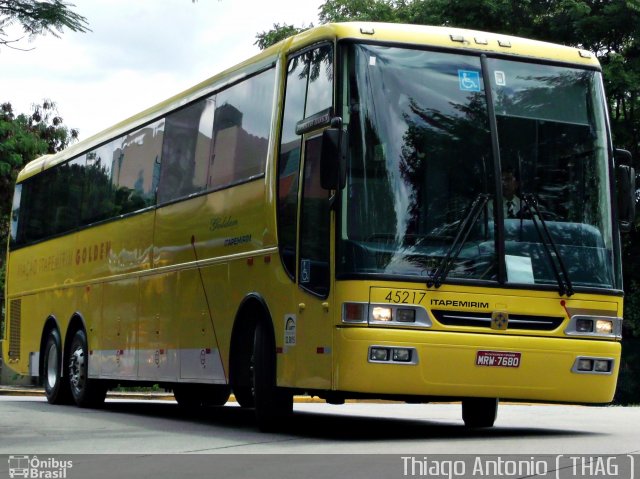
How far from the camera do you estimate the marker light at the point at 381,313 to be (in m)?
12.3

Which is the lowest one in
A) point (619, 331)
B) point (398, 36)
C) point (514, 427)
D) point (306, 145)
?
point (514, 427)

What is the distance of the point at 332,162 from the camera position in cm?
1231

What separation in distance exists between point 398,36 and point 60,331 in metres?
10.8

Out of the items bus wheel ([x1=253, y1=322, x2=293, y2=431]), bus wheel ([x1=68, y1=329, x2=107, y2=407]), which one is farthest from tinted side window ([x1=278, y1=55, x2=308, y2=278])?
bus wheel ([x1=68, y1=329, x2=107, y2=407])

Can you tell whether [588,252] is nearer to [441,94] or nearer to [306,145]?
[441,94]

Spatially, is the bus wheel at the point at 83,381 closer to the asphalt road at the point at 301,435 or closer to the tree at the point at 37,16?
the asphalt road at the point at 301,435

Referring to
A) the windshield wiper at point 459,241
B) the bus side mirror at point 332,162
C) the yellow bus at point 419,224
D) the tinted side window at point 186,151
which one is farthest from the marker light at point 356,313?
the tinted side window at point 186,151

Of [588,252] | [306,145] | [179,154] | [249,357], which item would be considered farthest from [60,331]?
[588,252]

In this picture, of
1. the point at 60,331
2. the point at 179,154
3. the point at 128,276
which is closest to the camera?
the point at 179,154

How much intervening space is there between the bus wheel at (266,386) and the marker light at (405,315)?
6.17 ft

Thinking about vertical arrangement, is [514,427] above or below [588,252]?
below

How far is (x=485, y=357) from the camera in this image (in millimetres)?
12633
